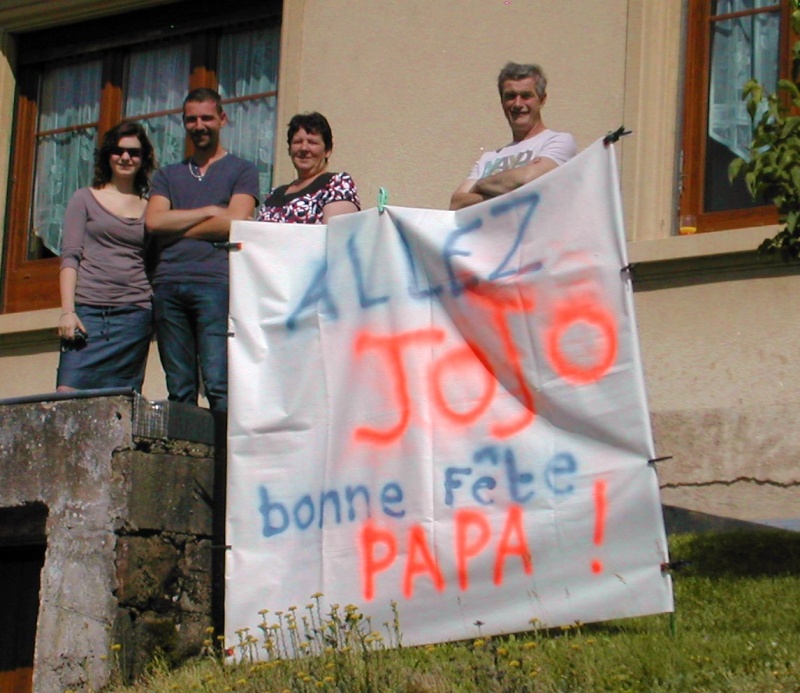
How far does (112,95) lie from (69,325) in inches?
154

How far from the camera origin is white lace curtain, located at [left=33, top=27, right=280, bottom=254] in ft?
34.3

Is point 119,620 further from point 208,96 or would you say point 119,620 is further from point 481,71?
point 481,71

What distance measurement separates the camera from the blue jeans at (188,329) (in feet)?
23.8

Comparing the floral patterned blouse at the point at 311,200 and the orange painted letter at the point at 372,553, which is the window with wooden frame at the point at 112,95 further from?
the orange painted letter at the point at 372,553

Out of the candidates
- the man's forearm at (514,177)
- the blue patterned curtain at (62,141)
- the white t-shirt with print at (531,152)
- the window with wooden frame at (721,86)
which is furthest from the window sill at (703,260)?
the blue patterned curtain at (62,141)

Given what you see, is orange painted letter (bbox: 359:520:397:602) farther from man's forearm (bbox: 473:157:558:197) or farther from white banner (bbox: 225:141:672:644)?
man's forearm (bbox: 473:157:558:197)

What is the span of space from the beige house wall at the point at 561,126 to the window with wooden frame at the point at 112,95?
1.67ft

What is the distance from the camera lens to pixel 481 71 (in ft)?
30.3

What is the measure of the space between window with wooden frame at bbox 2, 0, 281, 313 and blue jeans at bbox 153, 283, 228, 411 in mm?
3030

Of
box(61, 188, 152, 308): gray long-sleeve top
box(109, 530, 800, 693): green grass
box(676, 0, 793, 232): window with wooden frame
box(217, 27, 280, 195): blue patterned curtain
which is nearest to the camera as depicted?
box(109, 530, 800, 693): green grass

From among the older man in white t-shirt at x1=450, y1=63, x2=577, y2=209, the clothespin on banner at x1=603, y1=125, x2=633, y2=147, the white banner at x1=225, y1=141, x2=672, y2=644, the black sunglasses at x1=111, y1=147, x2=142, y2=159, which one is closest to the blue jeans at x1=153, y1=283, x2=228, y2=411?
the white banner at x1=225, y1=141, x2=672, y2=644

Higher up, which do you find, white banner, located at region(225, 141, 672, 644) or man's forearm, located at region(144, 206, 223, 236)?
man's forearm, located at region(144, 206, 223, 236)

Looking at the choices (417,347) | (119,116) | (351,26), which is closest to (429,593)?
(417,347)

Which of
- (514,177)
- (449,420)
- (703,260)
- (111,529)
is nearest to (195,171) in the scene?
(514,177)
